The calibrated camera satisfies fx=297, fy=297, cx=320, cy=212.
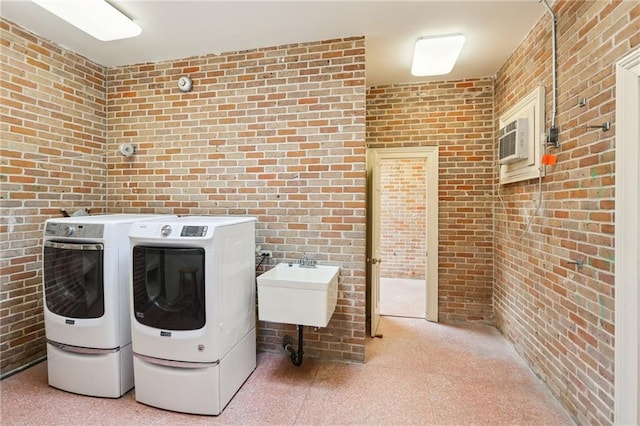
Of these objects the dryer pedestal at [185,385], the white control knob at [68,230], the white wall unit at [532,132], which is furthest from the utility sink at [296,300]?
the white wall unit at [532,132]

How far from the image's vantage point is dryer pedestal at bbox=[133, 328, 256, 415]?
1974mm

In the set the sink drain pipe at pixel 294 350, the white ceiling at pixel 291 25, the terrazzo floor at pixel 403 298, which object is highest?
the white ceiling at pixel 291 25

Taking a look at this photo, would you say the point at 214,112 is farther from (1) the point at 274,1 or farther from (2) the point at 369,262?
(2) the point at 369,262

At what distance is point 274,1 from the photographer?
218 cm

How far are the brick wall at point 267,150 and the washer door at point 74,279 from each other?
3.40 feet

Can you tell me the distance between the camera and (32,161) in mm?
2586

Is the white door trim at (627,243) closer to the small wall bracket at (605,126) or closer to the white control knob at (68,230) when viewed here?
the small wall bracket at (605,126)

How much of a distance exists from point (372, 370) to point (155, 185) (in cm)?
279

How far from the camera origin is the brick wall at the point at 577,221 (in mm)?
1642

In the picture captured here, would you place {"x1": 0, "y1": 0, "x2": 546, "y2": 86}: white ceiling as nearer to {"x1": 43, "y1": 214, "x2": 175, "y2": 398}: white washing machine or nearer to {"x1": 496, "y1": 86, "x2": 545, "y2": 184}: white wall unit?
{"x1": 496, "y1": 86, "x2": 545, "y2": 184}: white wall unit

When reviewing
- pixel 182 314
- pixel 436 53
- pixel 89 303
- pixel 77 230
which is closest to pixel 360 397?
pixel 182 314

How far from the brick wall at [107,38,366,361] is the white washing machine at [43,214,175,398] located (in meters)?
1.00

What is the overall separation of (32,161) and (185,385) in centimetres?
234

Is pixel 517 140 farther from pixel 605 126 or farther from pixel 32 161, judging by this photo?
pixel 32 161
